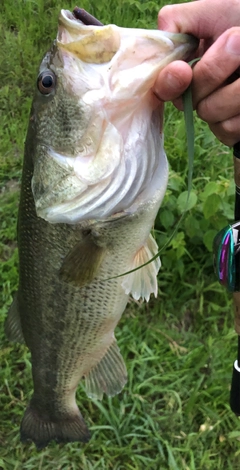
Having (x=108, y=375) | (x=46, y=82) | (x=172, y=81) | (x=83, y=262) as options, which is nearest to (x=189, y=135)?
(x=172, y=81)

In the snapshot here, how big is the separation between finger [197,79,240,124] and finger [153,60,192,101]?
124mm

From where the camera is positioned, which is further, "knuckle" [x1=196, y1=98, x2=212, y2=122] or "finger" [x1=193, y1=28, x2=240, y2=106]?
"knuckle" [x1=196, y1=98, x2=212, y2=122]

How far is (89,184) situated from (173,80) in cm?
36

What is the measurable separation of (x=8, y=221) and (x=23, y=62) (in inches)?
59.9

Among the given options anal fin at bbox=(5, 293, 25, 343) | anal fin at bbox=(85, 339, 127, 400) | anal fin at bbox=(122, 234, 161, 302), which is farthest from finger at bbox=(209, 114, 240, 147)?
anal fin at bbox=(5, 293, 25, 343)

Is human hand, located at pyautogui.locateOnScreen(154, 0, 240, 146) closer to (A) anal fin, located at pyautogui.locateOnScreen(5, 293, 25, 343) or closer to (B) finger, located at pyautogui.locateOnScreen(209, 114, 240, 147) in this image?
(B) finger, located at pyautogui.locateOnScreen(209, 114, 240, 147)

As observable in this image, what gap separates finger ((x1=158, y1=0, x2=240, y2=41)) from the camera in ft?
4.74

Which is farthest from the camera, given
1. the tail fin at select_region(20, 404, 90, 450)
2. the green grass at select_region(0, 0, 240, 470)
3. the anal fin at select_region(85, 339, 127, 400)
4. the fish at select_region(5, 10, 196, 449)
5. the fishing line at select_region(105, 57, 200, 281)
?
the green grass at select_region(0, 0, 240, 470)

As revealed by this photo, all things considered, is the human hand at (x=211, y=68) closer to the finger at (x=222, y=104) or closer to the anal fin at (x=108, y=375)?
the finger at (x=222, y=104)

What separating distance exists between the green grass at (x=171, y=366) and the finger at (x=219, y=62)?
155cm

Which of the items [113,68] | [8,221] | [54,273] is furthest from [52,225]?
[8,221]

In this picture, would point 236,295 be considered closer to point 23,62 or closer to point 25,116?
point 25,116

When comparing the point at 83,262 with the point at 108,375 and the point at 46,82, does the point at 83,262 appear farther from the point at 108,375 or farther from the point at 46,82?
the point at 108,375

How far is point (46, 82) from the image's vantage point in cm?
141
